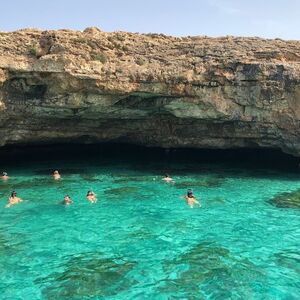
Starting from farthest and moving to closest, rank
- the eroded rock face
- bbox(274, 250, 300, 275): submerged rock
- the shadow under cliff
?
the shadow under cliff < the eroded rock face < bbox(274, 250, 300, 275): submerged rock

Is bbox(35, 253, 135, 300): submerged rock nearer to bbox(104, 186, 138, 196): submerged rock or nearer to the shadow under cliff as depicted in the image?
bbox(104, 186, 138, 196): submerged rock

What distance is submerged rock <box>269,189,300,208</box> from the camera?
66.2 feet

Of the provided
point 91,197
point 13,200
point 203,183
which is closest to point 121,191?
point 91,197

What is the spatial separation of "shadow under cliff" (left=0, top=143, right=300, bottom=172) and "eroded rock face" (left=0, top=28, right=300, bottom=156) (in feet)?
19.4

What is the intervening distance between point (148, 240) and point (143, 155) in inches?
835

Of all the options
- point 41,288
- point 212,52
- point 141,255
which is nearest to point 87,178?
point 212,52

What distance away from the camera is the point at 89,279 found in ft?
39.1

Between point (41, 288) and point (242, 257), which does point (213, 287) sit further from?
point (41, 288)

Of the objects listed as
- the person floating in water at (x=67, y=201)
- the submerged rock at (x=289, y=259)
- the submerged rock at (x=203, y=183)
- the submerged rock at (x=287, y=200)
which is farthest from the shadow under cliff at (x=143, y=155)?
the submerged rock at (x=289, y=259)

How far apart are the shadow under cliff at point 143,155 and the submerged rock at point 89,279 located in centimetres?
1997

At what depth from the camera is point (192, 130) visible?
29297 mm

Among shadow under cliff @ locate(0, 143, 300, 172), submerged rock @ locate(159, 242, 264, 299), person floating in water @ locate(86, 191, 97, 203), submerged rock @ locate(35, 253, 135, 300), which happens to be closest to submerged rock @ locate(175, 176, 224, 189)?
person floating in water @ locate(86, 191, 97, 203)

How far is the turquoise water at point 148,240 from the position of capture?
456 inches

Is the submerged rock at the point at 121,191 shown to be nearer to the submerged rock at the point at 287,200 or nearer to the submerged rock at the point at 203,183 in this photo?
the submerged rock at the point at 203,183
